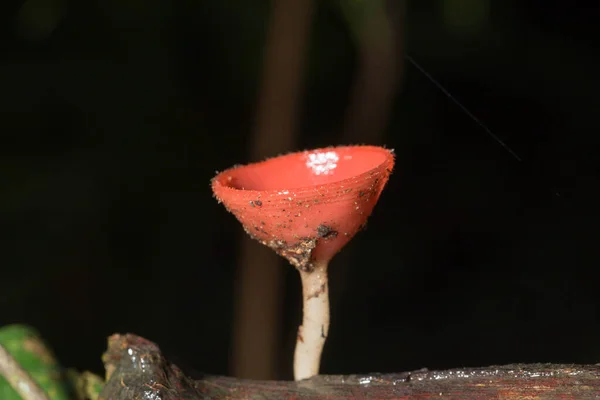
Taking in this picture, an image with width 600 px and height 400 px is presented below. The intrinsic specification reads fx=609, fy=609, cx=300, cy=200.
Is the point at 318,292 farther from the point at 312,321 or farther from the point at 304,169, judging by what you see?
the point at 304,169

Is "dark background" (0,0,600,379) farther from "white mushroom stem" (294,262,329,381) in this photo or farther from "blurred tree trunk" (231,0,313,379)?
"white mushroom stem" (294,262,329,381)

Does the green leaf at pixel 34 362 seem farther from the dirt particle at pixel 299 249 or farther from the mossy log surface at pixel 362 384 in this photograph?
the dirt particle at pixel 299 249


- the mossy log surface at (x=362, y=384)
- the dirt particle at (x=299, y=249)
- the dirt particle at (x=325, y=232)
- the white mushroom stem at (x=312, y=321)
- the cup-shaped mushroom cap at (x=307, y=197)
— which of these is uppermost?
the cup-shaped mushroom cap at (x=307, y=197)

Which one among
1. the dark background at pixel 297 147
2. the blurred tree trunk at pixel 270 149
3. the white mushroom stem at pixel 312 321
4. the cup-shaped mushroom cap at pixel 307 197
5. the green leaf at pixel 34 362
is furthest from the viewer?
the dark background at pixel 297 147

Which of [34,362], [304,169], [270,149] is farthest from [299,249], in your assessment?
[270,149]

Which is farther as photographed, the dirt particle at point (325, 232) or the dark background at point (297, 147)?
the dark background at point (297, 147)

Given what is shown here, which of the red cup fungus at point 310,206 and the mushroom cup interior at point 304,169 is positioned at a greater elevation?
the mushroom cup interior at point 304,169

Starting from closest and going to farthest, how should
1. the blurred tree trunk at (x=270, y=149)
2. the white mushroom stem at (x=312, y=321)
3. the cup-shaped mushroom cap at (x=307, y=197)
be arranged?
the cup-shaped mushroom cap at (x=307, y=197)
the white mushroom stem at (x=312, y=321)
the blurred tree trunk at (x=270, y=149)

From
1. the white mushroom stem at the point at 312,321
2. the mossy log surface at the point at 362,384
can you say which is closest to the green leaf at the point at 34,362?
the mossy log surface at the point at 362,384
